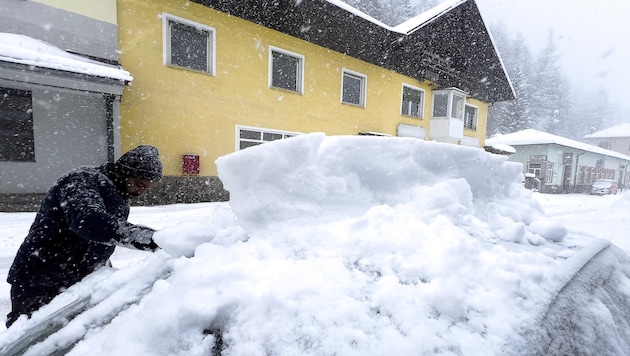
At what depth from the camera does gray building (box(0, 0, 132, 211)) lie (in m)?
6.02

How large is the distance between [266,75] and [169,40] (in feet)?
9.20

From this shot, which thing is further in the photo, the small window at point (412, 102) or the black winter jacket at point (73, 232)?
the small window at point (412, 102)

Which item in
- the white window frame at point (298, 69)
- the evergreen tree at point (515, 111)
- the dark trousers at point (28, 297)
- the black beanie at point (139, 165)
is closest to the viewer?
the dark trousers at point (28, 297)

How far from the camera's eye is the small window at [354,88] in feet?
39.0

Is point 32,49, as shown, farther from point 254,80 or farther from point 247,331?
point 247,331

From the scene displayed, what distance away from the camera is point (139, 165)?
1.69 metres

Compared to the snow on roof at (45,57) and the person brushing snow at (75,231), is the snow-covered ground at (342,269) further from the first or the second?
the snow on roof at (45,57)

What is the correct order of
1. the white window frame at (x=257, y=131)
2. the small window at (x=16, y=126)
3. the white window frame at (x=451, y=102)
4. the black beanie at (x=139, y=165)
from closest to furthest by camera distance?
the black beanie at (x=139, y=165)
the small window at (x=16, y=126)
the white window frame at (x=257, y=131)
the white window frame at (x=451, y=102)

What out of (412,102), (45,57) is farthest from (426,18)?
(45,57)

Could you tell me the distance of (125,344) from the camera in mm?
781

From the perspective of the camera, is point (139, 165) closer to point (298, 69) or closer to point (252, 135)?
point (252, 135)

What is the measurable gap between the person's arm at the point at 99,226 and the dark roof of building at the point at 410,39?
8369 millimetres

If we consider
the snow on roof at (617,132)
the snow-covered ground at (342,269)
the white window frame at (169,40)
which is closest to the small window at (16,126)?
the white window frame at (169,40)

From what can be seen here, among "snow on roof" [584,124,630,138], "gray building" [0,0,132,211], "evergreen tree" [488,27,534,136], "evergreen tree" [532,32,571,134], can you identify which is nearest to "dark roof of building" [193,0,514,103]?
"gray building" [0,0,132,211]
